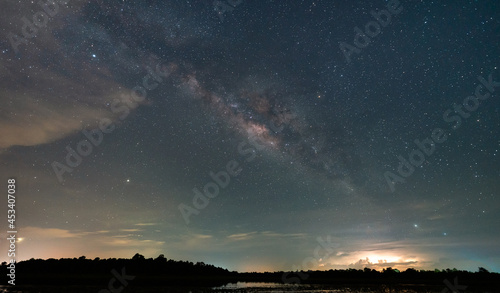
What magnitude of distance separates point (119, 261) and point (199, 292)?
90764 mm

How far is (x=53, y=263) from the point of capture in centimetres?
10569

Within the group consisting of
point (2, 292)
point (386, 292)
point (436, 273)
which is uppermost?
point (2, 292)

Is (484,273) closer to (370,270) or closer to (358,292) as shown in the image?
(370,270)

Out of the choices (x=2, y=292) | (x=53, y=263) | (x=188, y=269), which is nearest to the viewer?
(x=2, y=292)

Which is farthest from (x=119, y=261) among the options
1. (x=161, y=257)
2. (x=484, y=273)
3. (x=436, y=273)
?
(x=484, y=273)

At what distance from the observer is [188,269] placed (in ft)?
409

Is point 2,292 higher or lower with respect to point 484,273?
higher

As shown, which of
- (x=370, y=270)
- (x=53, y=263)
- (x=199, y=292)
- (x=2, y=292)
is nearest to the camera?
(x=2, y=292)

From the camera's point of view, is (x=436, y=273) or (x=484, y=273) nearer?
(x=484, y=273)

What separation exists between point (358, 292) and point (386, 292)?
5000 millimetres

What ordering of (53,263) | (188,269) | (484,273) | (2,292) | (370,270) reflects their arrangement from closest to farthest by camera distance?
(2,292) < (484,273) < (53,263) < (370,270) < (188,269)

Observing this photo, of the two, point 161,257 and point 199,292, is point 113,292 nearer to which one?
point 199,292

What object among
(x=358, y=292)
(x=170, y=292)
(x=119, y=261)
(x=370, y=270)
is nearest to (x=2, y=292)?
(x=170, y=292)

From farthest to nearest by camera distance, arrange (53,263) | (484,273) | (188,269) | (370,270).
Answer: (188,269)
(370,270)
(53,263)
(484,273)
